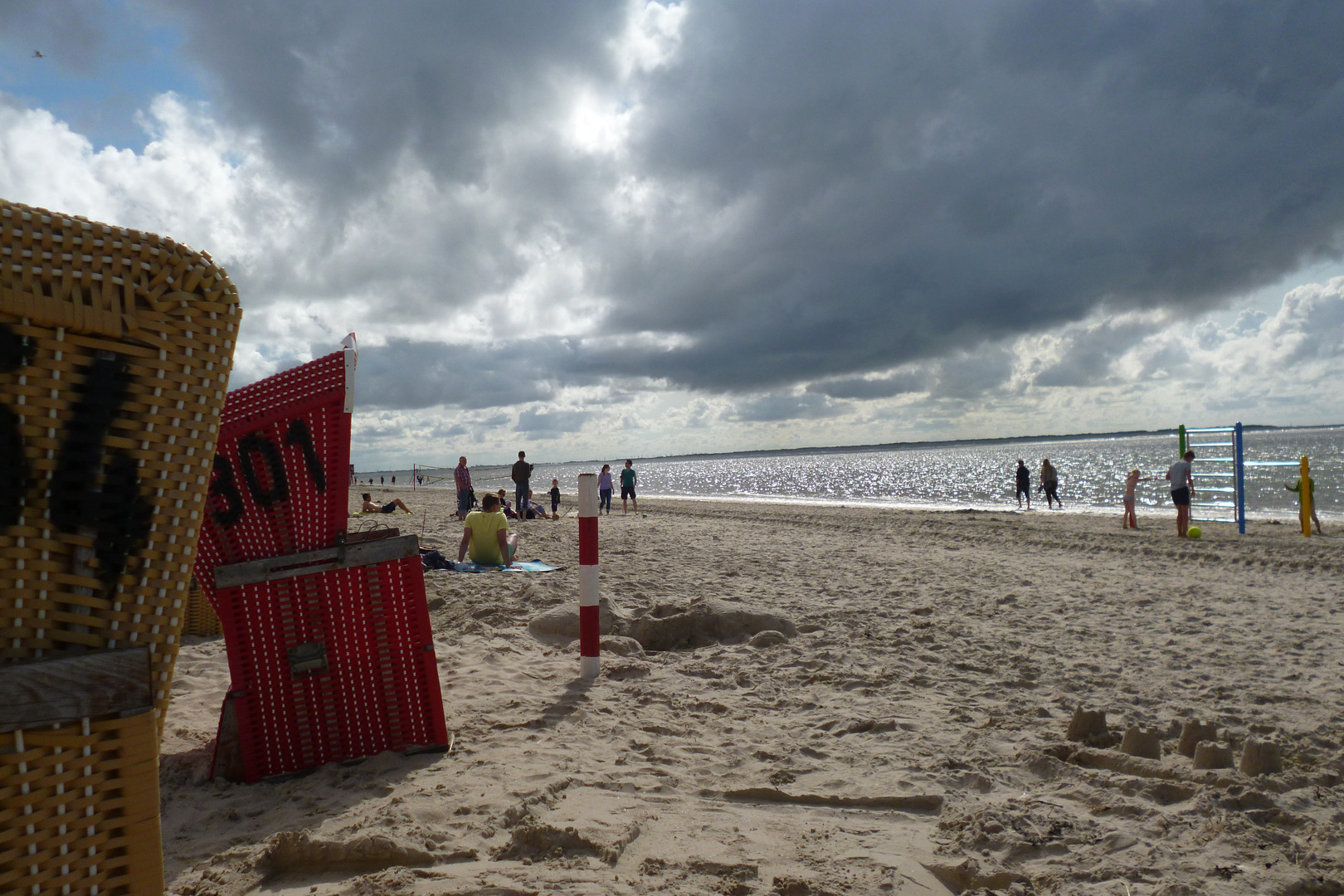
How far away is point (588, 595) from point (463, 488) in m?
15.3

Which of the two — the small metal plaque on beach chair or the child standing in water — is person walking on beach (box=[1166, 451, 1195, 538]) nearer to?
the child standing in water

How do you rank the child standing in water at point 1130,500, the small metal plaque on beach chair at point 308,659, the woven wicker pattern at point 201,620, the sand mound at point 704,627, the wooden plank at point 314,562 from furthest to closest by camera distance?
1. the child standing in water at point 1130,500
2. the sand mound at point 704,627
3. the woven wicker pattern at point 201,620
4. the small metal plaque on beach chair at point 308,659
5. the wooden plank at point 314,562

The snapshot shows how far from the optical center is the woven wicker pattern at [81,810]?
3.72 feet

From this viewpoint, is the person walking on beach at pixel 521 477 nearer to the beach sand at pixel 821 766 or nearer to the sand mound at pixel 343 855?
the beach sand at pixel 821 766

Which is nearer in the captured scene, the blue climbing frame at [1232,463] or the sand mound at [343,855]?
the sand mound at [343,855]

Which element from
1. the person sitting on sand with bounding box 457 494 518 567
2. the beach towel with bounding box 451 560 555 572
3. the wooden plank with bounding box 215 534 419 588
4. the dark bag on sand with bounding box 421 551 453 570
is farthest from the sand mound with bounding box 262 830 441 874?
the person sitting on sand with bounding box 457 494 518 567

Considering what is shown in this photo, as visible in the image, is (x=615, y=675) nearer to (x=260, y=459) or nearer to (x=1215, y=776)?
(x=260, y=459)

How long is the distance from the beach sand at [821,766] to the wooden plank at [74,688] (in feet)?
4.36

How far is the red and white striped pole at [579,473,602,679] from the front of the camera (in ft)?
15.4

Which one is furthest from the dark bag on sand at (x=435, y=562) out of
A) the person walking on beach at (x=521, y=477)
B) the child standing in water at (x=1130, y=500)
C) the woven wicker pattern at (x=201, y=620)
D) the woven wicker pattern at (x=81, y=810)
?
the child standing in water at (x=1130, y=500)

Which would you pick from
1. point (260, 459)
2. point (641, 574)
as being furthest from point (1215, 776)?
point (641, 574)

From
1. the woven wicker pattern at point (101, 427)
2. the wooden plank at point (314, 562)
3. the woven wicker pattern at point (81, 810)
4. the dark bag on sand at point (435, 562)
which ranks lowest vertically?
the dark bag on sand at point (435, 562)

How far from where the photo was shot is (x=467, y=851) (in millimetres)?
2441

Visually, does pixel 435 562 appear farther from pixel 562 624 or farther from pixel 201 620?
pixel 562 624
